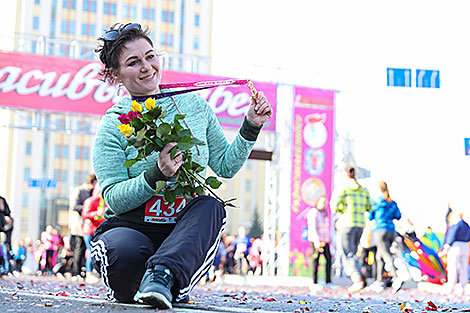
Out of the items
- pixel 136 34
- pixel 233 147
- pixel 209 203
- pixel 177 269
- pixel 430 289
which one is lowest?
pixel 430 289

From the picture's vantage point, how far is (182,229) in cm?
265

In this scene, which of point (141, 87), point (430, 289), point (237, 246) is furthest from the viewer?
point (237, 246)

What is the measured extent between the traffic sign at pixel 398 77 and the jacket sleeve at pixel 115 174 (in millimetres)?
14979

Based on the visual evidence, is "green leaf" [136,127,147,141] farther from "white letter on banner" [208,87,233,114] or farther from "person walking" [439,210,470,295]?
"white letter on banner" [208,87,233,114]

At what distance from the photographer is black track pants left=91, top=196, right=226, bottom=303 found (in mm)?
2541

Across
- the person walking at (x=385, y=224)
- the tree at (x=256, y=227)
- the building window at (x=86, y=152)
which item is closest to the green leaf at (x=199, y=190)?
the person walking at (x=385, y=224)

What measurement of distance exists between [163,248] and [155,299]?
0.82 feet

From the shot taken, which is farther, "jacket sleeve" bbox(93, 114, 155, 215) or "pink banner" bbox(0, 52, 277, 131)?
"pink banner" bbox(0, 52, 277, 131)

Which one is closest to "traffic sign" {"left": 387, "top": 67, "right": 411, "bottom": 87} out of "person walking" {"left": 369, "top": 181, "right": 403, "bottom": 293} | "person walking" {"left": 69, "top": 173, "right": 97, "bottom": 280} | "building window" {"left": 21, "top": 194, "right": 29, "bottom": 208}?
"person walking" {"left": 369, "top": 181, "right": 403, "bottom": 293}

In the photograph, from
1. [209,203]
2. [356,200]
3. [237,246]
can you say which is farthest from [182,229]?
[237,246]

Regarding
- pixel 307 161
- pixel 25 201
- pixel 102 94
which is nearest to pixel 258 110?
pixel 102 94

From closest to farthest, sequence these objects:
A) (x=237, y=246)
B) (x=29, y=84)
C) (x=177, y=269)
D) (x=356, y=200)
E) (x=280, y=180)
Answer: (x=177, y=269) < (x=356, y=200) < (x=29, y=84) < (x=280, y=180) < (x=237, y=246)

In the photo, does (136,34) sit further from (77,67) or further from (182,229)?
(77,67)

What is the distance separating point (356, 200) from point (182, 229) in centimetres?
701
